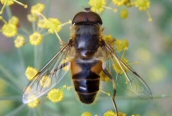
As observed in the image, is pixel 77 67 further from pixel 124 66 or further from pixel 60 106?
pixel 60 106

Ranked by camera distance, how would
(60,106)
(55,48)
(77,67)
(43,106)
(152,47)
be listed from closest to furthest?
(77,67)
(43,106)
(60,106)
(55,48)
(152,47)

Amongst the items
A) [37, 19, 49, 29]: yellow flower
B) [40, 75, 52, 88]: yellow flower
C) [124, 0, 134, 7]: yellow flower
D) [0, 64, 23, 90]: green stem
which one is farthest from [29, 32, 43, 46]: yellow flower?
[124, 0, 134, 7]: yellow flower

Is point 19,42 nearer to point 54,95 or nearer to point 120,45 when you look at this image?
point 54,95

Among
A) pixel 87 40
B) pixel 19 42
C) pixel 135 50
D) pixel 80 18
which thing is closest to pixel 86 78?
pixel 87 40

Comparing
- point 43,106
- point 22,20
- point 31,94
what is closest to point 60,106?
point 43,106

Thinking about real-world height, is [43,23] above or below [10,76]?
above

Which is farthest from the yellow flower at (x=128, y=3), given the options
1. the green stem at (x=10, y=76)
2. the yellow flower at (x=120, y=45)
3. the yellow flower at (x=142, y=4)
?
the green stem at (x=10, y=76)

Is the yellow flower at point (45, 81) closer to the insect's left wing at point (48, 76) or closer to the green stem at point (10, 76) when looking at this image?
the insect's left wing at point (48, 76)
